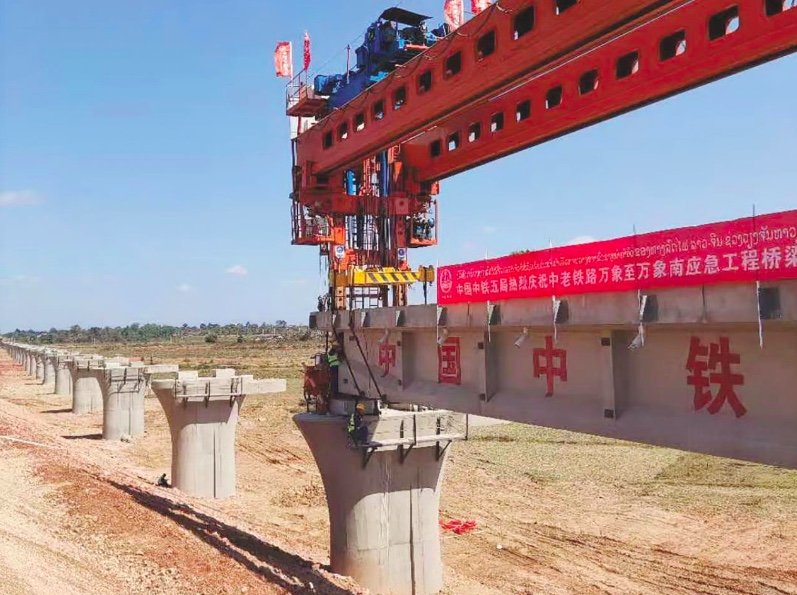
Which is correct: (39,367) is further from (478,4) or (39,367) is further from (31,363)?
(478,4)

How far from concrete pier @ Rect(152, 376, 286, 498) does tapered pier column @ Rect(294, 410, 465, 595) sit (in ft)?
30.5

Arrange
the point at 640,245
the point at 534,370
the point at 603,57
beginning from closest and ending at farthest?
the point at 640,245 < the point at 534,370 < the point at 603,57

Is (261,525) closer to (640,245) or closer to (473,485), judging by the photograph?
(473,485)

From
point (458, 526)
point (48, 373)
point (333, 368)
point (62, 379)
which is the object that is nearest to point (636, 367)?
point (333, 368)

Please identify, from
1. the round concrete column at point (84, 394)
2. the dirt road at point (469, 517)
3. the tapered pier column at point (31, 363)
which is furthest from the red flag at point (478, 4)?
the tapered pier column at point (31, 363)

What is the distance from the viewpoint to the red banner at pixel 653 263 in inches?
260

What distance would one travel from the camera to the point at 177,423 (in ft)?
81.9

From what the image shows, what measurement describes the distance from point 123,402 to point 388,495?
25524 millimetres

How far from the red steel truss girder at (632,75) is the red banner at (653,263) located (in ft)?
17.3

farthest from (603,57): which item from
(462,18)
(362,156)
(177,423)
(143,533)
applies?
(177,423)

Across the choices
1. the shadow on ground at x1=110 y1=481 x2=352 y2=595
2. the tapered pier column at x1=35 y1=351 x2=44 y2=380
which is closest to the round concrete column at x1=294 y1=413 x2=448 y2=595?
the shadow on ground at x1=110 y1=481 x2=352 y2=595

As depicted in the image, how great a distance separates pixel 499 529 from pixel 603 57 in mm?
13428

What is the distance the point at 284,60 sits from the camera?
2334cm

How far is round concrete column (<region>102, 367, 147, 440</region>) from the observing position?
3666cm
